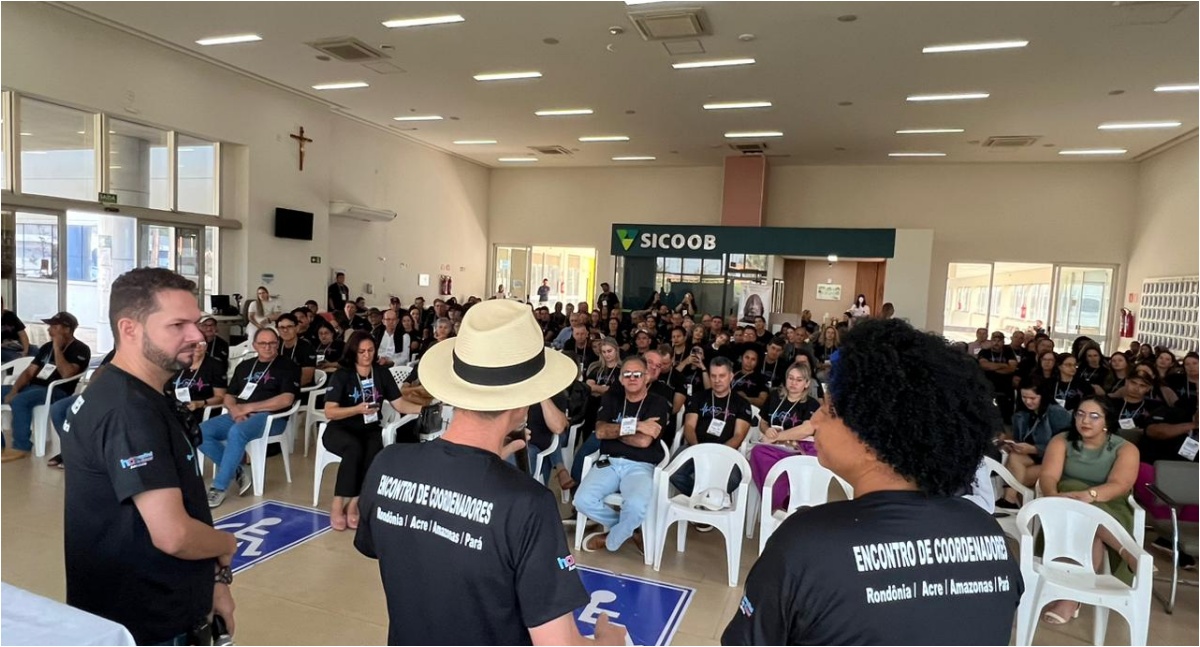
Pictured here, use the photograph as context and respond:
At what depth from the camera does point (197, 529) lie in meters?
1.50

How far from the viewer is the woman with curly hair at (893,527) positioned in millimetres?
994

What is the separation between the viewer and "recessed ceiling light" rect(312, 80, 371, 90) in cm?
951

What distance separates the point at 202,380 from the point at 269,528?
1517 mm

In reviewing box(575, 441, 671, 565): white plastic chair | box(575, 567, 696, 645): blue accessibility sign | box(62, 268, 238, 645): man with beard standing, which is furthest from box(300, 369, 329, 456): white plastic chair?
box(62, 268, 238, 645): man with beard standing

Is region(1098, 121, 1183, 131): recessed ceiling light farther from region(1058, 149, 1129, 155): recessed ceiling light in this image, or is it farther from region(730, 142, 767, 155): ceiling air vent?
region(730, 142, 767, 155): ceiling air vent

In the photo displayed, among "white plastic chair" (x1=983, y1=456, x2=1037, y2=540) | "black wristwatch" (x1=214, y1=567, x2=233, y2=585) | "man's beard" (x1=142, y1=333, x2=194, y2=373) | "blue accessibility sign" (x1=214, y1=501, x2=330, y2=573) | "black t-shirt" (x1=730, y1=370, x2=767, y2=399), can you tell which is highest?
"man's beard" (x1=142, y1=333, x2=194, y2=373)

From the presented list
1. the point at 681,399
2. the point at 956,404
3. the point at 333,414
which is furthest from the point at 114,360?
the point at 681,399

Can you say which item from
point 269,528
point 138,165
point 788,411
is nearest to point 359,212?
point 138,165

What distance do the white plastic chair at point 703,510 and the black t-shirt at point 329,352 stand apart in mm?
3991

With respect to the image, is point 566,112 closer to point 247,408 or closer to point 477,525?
point 247,408

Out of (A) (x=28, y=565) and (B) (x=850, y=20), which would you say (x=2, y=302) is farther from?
(B) (x=850, y=20)

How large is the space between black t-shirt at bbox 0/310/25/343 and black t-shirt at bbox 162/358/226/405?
9.81 feet

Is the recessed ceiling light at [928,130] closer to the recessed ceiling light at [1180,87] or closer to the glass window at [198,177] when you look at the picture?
the recessed ceiling light at [1180,87]

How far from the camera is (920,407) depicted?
1.08 meters
